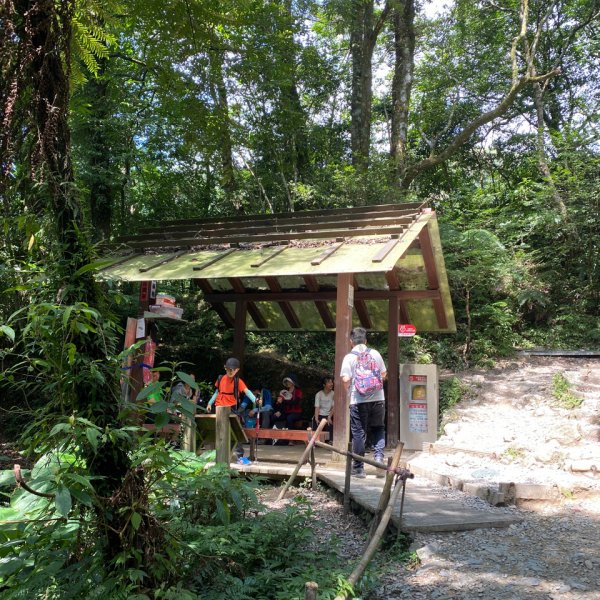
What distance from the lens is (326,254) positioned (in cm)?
752

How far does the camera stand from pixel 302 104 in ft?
61.0

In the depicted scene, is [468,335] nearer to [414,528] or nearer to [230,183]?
[230,183]

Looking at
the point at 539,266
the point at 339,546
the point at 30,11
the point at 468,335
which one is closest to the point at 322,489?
the point at 339,546

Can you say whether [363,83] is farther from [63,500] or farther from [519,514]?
[63,500]

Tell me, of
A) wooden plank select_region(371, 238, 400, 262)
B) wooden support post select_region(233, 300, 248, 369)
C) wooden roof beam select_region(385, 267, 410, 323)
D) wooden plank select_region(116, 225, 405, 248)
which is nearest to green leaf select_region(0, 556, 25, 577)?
wooden plank select_region(371, 238, 400, 262)

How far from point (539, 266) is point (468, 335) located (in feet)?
10.4

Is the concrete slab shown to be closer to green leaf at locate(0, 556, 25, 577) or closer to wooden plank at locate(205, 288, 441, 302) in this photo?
green leaf at locate(0, 556, 25, 577)

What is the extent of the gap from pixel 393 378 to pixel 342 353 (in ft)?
9.57

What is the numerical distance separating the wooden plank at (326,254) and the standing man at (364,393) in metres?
1.15

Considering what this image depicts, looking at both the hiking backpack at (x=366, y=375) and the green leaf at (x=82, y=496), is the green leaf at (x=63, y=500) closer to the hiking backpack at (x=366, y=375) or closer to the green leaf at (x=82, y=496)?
the green leaf at (x=82, y=496)

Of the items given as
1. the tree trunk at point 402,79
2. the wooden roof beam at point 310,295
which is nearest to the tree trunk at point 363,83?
the tree trunk at point 402,79

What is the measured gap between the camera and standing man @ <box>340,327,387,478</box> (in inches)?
253

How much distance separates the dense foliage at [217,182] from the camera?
2.49 m

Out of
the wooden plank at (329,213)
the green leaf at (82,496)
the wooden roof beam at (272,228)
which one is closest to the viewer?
the green leaf at (82,496)
